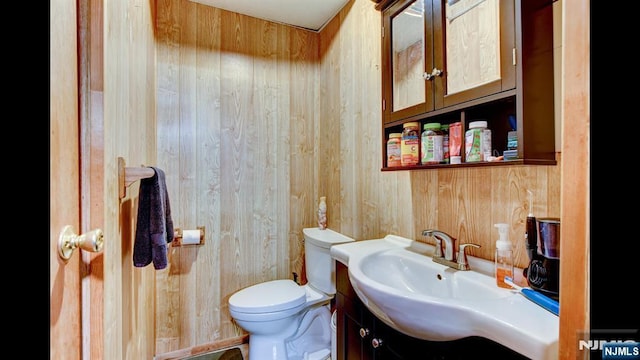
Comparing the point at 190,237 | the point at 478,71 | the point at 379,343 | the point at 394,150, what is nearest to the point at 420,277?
the point at 379,343

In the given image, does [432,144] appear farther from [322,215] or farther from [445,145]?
[322,215]

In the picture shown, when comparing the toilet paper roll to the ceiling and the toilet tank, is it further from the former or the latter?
the ceiling

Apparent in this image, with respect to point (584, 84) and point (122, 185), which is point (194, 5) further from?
point (584, 84)

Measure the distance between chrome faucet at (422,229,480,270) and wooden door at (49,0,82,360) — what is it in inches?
41.7

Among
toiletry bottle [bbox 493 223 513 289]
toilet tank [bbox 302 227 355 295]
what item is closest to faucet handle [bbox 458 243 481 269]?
toiletry bottle [bbox 493 223 513 289]

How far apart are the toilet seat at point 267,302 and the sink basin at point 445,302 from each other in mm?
574

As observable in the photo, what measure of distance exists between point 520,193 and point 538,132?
223mm

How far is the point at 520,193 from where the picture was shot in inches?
36.4

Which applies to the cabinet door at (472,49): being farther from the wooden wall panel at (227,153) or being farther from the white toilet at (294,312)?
the wooden wall panel at (227,153)

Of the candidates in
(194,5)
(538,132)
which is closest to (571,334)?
(538,132)

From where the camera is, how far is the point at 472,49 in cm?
96

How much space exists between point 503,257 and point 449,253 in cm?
20

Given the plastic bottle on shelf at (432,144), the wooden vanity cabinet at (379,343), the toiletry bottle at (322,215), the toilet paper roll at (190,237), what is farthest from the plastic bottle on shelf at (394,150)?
the toilet paper roll at (190,237)
